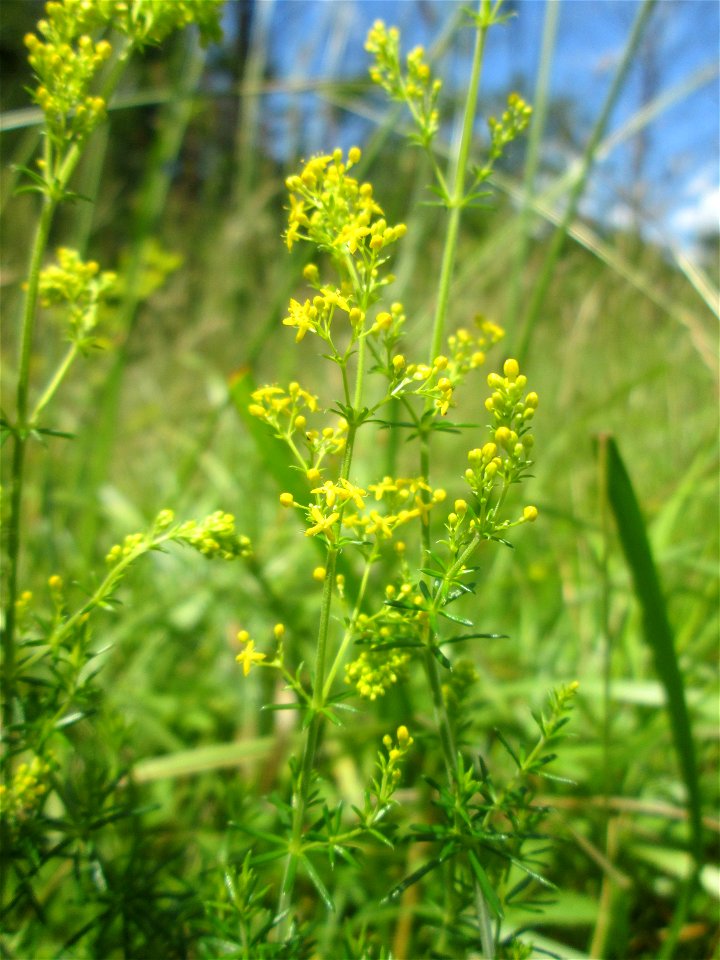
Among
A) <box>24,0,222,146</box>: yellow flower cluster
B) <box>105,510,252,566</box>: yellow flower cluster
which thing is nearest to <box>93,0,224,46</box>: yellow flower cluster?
<box>24,0,222,146</box>: yellow flower cluster

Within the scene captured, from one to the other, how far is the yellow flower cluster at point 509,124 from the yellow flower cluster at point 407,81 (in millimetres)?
54

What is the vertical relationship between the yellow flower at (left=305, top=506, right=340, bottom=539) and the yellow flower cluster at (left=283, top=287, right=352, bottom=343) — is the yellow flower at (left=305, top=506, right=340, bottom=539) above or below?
below

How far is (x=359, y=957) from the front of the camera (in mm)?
630

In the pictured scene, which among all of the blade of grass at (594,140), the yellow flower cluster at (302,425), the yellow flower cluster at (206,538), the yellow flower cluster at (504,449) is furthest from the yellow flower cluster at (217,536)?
the blade of grass at (594,140)

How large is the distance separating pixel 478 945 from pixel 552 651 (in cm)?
101

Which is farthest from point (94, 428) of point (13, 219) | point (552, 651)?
point (13, 219)

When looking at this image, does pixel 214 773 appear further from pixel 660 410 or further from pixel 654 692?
pixel 660 410

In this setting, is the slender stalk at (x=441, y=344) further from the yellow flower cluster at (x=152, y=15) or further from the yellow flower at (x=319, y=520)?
the yellow flower cluster at (x=152, y=15)

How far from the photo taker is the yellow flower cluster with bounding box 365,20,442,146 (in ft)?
2.34

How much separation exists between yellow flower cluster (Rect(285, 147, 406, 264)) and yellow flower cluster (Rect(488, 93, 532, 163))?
6.7 inches

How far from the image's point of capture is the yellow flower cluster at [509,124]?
716mm

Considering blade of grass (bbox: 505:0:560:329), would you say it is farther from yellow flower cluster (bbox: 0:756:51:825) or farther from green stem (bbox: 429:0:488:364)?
yellow flower cluster (bbox: 0:756:51:825)

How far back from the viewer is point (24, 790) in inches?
26.7

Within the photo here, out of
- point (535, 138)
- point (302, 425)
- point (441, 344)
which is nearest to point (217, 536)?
point (302, 425)
